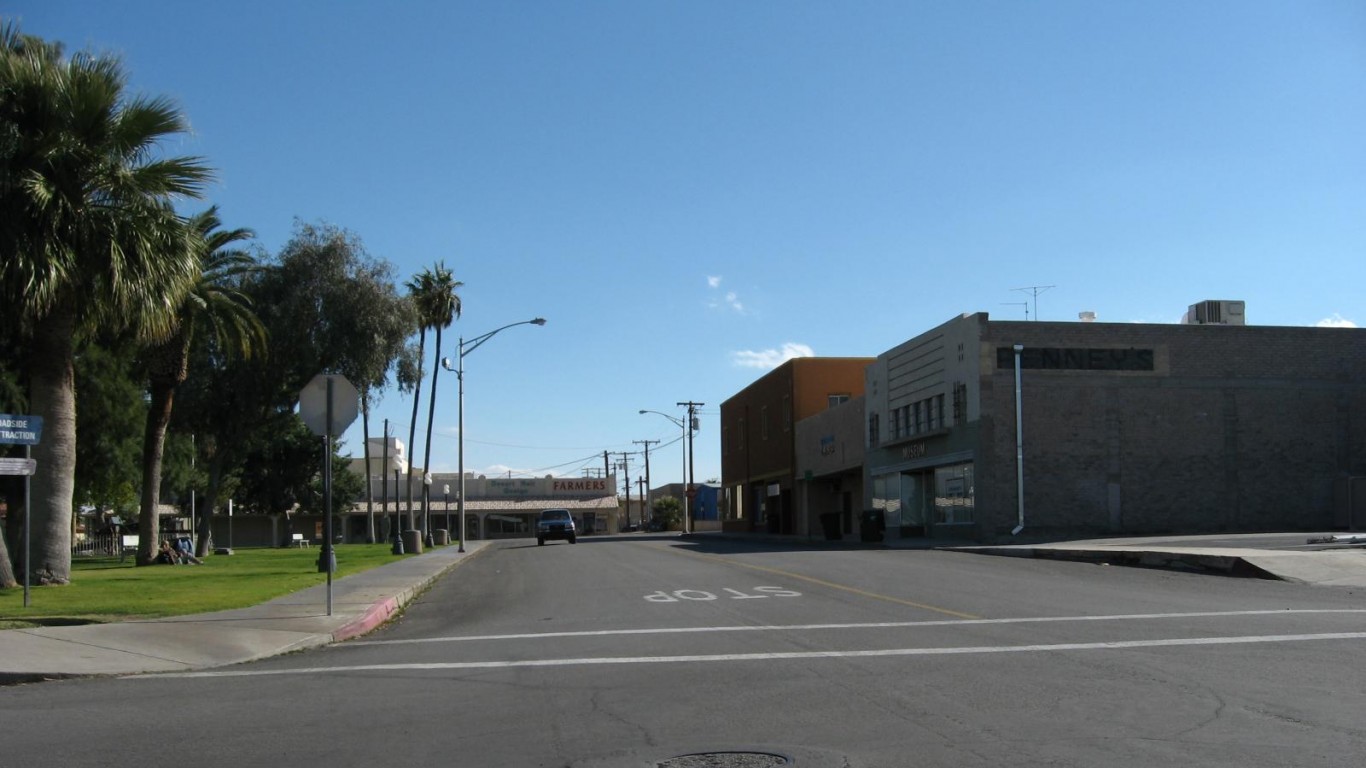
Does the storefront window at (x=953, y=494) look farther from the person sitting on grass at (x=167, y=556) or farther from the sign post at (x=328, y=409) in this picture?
the sign post at (x=328, y=409)

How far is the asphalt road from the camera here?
7109mm

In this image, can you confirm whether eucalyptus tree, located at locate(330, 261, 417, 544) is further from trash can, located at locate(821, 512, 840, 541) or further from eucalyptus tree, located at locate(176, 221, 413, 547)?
trash can, located at locate(821, 512, 840, 541)

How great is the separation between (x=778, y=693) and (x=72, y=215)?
1573 centimetres

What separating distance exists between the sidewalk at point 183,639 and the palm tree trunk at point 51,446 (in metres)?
6.45

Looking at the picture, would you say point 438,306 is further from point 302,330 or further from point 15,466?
point 15,466

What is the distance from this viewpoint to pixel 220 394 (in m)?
41.9

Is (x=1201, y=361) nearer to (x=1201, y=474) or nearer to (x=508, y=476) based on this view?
(x=1201, y=474)

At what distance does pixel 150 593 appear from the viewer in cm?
1953

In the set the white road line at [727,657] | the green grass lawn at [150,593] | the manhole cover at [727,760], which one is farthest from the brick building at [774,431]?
the manhole cover at [727,760]

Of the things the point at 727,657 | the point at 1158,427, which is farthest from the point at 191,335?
the point at 1158,427

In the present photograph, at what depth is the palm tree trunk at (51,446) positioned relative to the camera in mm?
21266

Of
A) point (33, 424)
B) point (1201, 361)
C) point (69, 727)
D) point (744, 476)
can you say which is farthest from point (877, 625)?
point (744, 476)

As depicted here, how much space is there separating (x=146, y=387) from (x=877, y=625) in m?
34.3

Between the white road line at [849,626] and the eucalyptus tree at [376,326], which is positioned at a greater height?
the eucalyptus tree at [376,326]
